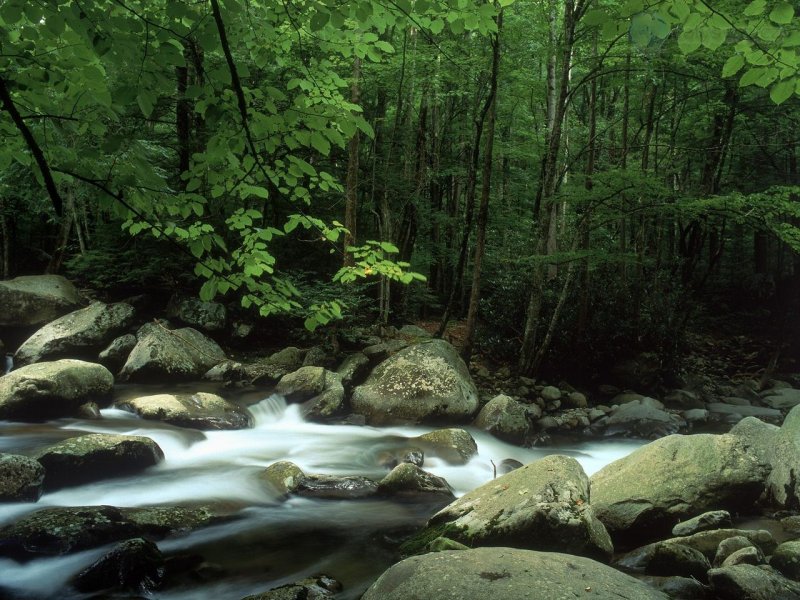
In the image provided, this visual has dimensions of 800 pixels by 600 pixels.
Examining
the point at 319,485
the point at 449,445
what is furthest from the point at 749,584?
the point at 449,445

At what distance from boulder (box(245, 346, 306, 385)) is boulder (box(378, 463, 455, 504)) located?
477 cm

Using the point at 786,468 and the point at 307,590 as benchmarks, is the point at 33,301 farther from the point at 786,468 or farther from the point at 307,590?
the point at 786,468

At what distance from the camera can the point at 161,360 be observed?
34.6 feet

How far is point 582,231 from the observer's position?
11.4 meters

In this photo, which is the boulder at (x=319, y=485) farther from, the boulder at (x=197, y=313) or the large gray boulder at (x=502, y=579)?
the boulder at (x=197, y=313)

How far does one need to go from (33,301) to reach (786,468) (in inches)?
509

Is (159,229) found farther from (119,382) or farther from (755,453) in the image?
(119,382)

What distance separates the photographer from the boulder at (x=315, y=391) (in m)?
9.84

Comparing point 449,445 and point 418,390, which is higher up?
point 418,390

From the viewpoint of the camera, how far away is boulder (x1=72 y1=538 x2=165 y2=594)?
438 centimetres

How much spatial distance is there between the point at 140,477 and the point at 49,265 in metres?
9.79

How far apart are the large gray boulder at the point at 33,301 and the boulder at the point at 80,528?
760cm

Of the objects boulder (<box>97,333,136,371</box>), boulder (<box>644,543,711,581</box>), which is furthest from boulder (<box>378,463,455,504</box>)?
boulder (<box>97,333,136,371</box>)

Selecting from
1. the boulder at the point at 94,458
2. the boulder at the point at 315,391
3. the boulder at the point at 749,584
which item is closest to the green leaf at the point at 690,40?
the boulder at the point at 749,584
